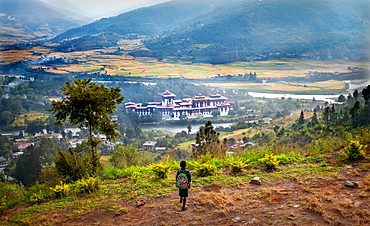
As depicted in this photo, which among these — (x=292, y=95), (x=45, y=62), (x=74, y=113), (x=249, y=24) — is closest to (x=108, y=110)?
(x=74, y=113)

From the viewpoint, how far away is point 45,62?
42.3 metres

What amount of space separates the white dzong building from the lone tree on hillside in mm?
20517

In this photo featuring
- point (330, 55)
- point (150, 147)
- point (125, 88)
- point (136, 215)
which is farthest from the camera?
point (330, 55)

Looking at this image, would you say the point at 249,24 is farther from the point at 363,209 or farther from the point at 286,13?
the point at 363,209

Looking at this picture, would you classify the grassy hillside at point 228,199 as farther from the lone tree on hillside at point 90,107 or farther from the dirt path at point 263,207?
the lone tree on hillside at point 90,107

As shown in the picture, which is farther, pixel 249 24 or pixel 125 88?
pixel 249 24

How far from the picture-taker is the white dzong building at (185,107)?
26547mm

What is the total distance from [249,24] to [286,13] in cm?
932

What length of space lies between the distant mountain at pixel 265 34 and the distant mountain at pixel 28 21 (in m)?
2.83

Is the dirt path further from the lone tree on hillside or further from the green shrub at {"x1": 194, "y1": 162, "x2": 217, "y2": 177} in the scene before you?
the lone tree on hillside

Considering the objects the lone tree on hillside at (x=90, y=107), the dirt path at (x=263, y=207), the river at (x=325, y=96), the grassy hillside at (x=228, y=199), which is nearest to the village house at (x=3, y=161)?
the lone tree on hillside at (x=90, y=107)

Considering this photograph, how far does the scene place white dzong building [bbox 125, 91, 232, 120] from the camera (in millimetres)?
26547

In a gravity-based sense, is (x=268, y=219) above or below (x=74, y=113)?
below

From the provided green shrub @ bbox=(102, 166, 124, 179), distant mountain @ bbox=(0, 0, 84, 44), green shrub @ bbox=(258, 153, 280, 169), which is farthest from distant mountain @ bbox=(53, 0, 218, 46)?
green shrub @ bbox=(258, 153, 280, 169)
